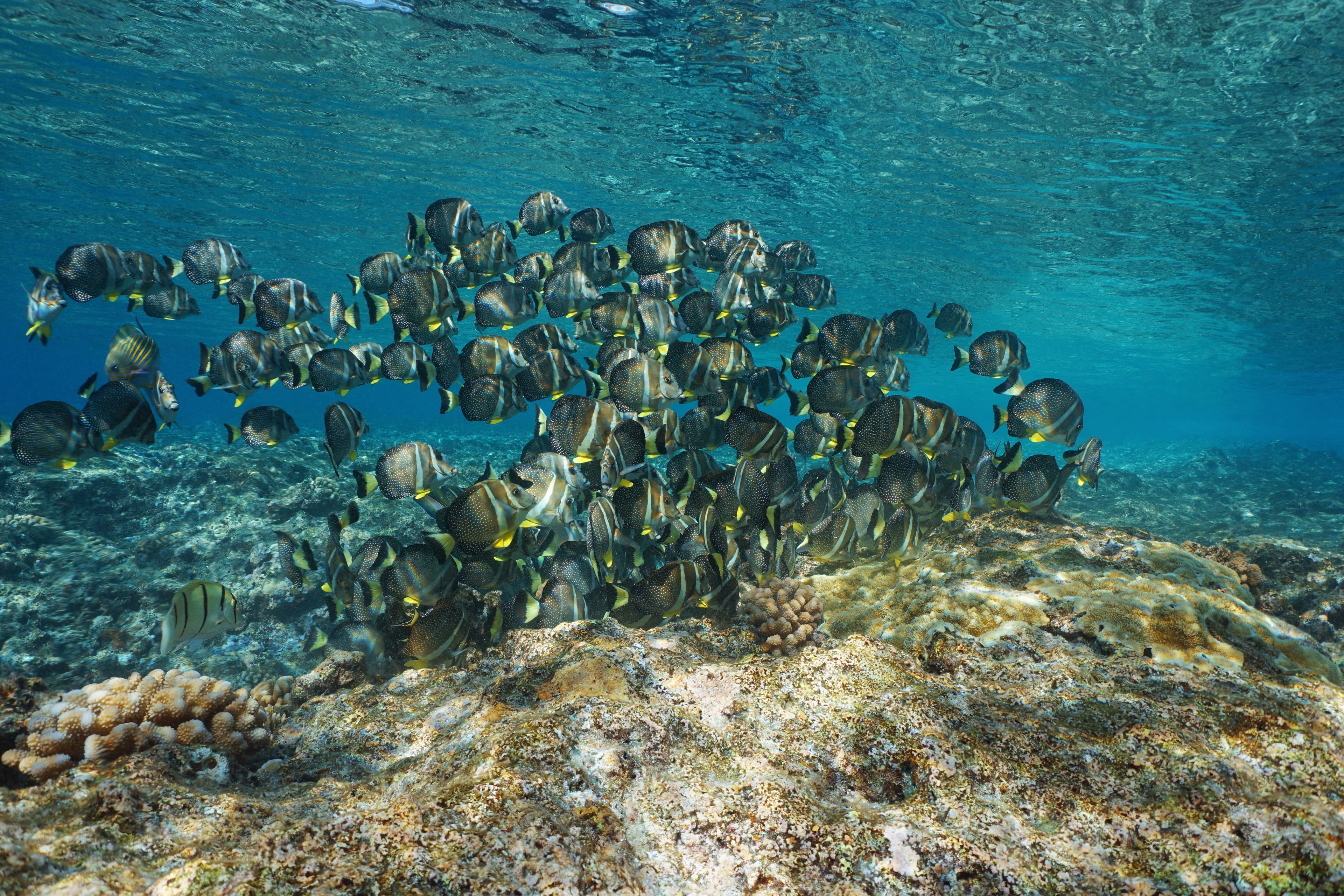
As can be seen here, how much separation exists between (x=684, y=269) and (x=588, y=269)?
988 millimetres

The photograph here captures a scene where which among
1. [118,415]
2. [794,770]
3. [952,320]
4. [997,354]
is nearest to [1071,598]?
[997,354]

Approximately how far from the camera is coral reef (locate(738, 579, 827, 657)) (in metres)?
4.78

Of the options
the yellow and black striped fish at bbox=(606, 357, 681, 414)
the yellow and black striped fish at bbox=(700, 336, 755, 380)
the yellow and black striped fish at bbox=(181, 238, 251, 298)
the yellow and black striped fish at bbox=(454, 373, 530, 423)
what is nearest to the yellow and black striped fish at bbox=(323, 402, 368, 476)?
the yellow and black striped fish at bbox=(454, 373, 530, 423)

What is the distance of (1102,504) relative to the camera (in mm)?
18484

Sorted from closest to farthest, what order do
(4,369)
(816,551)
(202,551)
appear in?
(816,551), (202,551), (4,369)

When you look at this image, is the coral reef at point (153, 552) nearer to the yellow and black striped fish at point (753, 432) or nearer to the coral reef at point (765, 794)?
the yellow and black striped fish at point (753, 432)

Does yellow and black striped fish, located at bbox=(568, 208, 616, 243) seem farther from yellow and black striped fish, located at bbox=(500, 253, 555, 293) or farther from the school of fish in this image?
yellow and black striped fish, located at bbox=(500, 253, 555, 293)

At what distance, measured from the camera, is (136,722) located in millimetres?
3270

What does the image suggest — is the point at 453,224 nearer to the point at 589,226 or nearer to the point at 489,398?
the point at 589,226

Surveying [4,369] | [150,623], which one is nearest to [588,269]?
[150,623]

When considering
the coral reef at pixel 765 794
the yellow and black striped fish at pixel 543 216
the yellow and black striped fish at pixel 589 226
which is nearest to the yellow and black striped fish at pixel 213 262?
the yellow and black striped fish at pixel 543 216

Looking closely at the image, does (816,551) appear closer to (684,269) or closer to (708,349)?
(708,349)

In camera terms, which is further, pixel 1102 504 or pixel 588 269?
pixel 1102 504

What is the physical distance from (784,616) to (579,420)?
246cm
